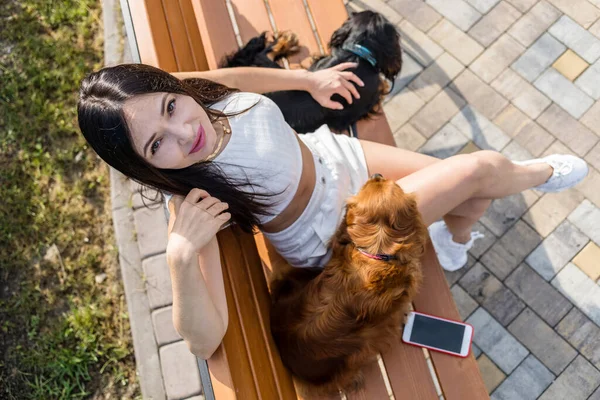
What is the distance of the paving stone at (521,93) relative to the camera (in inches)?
144

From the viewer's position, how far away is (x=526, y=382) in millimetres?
3164

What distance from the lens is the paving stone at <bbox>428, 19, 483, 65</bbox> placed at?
3854 mm

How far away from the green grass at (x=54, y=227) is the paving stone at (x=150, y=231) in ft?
0.78

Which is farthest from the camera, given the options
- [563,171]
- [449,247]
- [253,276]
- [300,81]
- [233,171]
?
[449,247]

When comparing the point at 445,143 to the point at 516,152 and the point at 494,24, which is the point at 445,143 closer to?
the point at 516,152

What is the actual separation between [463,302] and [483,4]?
2.28m

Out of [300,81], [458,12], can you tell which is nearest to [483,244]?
[300,81]

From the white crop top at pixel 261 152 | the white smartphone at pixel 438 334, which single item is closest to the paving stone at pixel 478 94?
the white smartphone at pixel 438 334

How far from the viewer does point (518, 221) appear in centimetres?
345

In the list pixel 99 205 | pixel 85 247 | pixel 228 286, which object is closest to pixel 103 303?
pixel 85 247

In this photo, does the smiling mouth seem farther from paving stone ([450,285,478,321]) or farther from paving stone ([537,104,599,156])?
paving stone ([537,104,599,156])

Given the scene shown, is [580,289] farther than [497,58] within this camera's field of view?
No

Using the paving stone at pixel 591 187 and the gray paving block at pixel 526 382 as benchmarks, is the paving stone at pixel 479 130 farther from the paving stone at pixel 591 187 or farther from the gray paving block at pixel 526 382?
the gray paving block at pixel 526 382

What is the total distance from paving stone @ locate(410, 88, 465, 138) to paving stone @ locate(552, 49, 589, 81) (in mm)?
736
